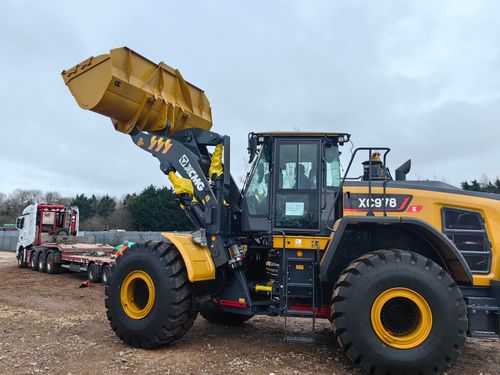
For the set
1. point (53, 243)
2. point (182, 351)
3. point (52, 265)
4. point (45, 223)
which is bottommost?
point (182, 351)

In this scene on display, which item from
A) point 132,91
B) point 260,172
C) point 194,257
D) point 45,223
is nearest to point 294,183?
point 260,172

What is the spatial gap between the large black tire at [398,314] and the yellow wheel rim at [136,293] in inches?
111

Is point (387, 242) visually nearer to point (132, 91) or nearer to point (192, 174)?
point (192, 174)

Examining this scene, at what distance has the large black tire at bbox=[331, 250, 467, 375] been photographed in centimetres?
510

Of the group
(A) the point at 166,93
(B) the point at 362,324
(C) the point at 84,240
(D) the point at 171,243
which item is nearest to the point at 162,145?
(A) the point at 166,93

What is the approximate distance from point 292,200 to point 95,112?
3411 mm

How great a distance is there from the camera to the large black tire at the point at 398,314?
16.7 ft

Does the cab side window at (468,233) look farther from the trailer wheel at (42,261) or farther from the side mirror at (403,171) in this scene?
the trailer wheel at (42,261)

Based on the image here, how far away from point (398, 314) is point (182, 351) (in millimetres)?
3029

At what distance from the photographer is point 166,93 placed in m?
7.33

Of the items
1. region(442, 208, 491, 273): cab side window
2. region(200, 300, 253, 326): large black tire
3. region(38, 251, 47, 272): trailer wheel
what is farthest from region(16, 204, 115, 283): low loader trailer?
region(442, 208, 491, 273): cab side window

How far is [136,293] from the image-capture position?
21.9 feet

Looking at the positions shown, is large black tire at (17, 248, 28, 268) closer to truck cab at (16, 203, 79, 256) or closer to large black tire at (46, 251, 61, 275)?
truck cab at (16, 203, 79, 256)

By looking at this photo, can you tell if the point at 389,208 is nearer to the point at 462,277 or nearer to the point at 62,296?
the point at 462,277
